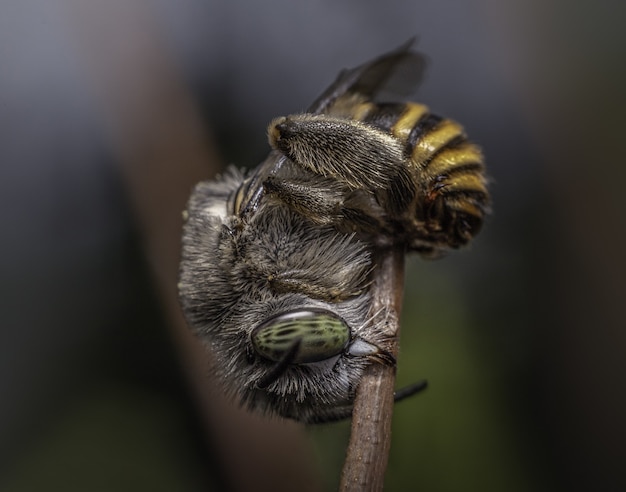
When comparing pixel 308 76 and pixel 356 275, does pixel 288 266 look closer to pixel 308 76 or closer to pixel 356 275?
pixel 356 275

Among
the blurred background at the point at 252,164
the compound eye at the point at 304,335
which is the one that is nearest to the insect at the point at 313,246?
the compound eye at the point at 304,335

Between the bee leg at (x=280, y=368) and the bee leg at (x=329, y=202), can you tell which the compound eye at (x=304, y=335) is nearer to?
the bee leg at (x=280, y=368)

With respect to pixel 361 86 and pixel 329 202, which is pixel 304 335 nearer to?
pixel 329 202

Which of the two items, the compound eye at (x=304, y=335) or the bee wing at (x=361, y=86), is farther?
the bee wing at (x=361, y=86)

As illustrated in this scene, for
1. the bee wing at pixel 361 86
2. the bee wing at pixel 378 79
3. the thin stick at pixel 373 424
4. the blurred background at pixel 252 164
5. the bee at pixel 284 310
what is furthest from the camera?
the blurred background at pixel 252 164

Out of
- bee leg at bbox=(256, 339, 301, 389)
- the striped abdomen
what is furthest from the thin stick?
the striped abdomen

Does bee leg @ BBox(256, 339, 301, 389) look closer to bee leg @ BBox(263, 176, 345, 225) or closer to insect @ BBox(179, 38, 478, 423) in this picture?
insect @ BBox(179, 38, 478, 423)
